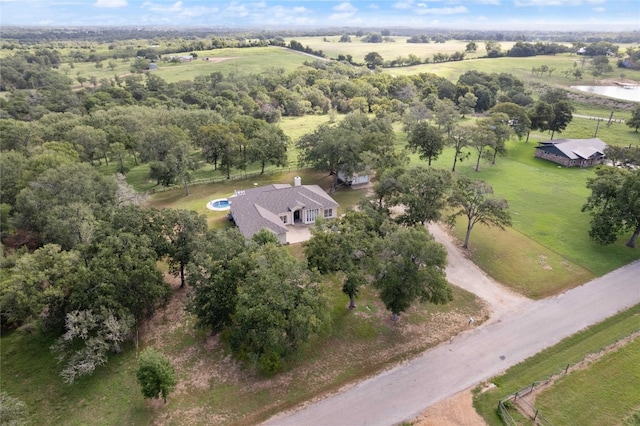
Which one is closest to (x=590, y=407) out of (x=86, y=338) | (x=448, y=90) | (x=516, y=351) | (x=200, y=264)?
(x=516, y=351)

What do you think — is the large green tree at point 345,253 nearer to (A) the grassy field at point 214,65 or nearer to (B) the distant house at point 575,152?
(B) the distant house at point 575,152

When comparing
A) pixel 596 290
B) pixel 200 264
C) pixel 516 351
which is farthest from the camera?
pixel 596 290

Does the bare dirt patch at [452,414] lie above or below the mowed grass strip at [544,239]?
below

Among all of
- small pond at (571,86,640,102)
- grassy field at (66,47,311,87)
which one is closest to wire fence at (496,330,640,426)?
small pond at (571,86,640,102)

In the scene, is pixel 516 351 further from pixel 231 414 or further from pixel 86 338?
pixel 86 338

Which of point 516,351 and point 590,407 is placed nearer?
point 590,407

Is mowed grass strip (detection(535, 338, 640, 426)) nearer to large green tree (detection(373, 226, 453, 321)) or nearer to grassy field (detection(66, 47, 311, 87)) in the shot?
large green tree (detection(373, 226, 453, 321))

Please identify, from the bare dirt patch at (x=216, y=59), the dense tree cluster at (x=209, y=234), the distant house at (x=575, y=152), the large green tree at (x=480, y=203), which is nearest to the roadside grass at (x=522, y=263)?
the dense tree cluster at (x=209, y=234)
